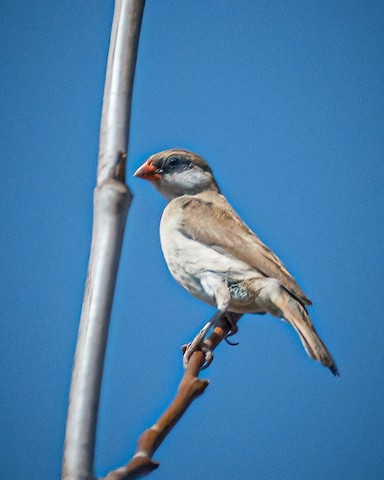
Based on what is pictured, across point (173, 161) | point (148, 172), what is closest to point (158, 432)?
point (148, 172)

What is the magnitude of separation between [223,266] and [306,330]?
0.67 metres

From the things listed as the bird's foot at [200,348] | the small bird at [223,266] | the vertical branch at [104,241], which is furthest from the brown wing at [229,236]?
the vertical branch at [104,241]

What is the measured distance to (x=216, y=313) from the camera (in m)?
3.60

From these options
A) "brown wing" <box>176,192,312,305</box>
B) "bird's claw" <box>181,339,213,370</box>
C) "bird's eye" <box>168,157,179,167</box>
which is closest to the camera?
"bird's claw" <box>181,339,213,370</box>

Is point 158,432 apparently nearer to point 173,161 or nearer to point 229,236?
point 229,236

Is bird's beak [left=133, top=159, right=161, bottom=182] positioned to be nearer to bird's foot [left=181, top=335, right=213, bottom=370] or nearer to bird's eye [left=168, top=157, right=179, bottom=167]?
bird's eye [left=168, top=157, right=179, bottom=167]

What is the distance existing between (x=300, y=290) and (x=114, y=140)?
1803mm

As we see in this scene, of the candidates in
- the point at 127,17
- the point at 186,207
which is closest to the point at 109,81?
the point at 127,17

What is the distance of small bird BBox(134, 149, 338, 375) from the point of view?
3.54 metres

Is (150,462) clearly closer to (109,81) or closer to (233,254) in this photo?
(109,81)

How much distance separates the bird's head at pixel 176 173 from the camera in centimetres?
463

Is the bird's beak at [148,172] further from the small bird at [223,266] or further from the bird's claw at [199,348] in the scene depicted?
the bird's claw at [199,348]

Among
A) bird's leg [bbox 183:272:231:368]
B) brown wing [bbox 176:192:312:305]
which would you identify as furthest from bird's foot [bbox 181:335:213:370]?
brown wing [bbox 176:192:312:305]

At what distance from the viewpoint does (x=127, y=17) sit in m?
2.41
